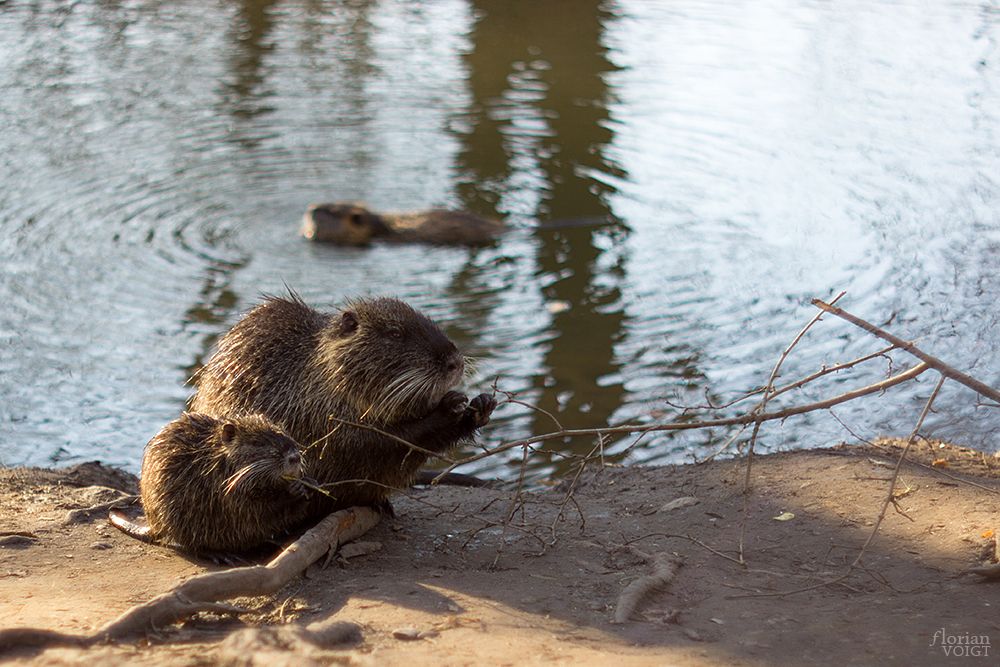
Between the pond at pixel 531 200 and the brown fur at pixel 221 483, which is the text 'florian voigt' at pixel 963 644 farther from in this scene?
the brown fur at pixel 221 483

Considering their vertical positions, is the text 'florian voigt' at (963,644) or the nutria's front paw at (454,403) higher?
the nutria's front paw at (454,403)

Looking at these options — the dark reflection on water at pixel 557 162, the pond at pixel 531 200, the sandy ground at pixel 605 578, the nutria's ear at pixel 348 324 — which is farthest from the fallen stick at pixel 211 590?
the dark reflection on water at pixel 557 162

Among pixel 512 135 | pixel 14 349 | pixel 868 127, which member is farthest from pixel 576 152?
pixel 14 349

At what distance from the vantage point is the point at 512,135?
38.8 ft

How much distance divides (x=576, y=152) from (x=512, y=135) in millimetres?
1073

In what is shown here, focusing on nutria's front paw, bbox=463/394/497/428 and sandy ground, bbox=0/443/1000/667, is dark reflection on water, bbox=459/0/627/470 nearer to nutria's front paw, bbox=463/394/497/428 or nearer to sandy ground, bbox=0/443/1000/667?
sandy ground, bbox=0/443/1000/667

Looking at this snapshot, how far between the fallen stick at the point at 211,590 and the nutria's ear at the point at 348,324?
2.62 ft

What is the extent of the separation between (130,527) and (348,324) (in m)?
1.34

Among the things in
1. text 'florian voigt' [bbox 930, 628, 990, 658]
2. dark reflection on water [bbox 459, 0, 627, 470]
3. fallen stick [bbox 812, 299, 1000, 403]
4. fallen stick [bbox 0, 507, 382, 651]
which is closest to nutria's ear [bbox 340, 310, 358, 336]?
fallen stick [bbox 0, 507, 382, 651]

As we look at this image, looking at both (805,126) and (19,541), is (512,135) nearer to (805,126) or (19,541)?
(805,126)

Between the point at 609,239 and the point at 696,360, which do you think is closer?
the point at 696,360

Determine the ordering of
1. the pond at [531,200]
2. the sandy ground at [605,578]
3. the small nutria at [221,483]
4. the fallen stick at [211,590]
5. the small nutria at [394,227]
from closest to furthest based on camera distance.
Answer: the fallen stick at [211,590] < the sandy ground at [605,578] < the small nutria at [221,483] < the pond at [531,200] < the small nutria at [394,227]

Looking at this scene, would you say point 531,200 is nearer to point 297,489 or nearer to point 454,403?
point 454,403

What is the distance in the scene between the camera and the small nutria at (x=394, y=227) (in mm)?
8828
